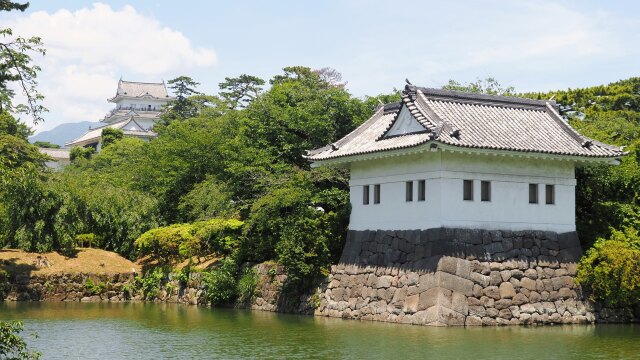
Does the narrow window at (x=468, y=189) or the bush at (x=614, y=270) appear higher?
the narrow window at (x=468, y=189)

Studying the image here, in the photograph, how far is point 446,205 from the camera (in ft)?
81.8

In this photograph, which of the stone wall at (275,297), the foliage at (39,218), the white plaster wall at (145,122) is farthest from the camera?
the white plaster wall at (145,122)

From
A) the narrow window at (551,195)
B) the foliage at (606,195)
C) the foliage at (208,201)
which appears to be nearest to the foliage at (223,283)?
the foliage at (208,201)

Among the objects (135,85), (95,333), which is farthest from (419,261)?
(135,85)

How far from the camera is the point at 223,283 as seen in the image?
31953 millimetres

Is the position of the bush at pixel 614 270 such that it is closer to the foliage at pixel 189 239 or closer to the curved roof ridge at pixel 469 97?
the curved roof ridge at pixel 469 97

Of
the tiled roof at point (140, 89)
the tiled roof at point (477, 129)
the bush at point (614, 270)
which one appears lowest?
the bush at point (614, 270)

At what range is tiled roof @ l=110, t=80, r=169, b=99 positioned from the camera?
11712cm

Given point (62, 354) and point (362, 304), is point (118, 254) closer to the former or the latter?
point (362, 304)

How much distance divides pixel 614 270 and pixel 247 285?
12648 mm

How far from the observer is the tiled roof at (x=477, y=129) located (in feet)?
82.3

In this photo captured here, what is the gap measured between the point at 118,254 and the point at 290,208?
37.6 ft

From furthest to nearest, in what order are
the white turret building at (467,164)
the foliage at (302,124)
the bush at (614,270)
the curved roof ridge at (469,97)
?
1. the foliage at (302,124)
2. the curved roof ridge at (469,97)
3. the white turret building at (467,164)
4. the bush at (614,270)

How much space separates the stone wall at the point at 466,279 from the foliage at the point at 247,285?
4.56 m
